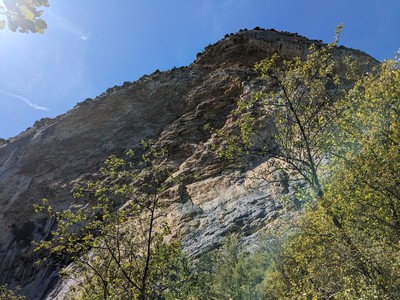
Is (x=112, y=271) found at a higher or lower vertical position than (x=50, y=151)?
lower

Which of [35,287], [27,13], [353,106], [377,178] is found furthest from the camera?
[35,287]

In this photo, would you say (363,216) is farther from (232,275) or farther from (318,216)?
(232,275)

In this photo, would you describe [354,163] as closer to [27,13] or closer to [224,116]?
[27,13]

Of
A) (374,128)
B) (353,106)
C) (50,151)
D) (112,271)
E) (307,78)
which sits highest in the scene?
(50,151)

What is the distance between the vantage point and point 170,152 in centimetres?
4459

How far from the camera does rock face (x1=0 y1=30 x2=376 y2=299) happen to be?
3388 centimetres

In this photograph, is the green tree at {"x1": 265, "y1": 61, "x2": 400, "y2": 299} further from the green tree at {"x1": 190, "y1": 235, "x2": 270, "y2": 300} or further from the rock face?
the rock face

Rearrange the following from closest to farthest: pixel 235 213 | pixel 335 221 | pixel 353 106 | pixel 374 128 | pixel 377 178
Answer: pixel 377 178 → pixel 335 221 → pixel 374 128 → pixel 353 106 → pixel 235 213

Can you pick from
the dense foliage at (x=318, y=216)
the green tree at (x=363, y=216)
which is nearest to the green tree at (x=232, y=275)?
the dense foliage at (x=318, y=216)

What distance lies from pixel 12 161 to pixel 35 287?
85.3 ft

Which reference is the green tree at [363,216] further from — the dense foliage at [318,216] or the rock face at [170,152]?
the rock face at [170,152]

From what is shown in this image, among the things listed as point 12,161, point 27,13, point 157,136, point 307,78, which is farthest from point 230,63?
point 27,13

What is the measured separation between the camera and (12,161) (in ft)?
184

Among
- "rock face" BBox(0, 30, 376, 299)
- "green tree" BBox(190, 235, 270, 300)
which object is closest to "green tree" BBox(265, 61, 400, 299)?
"green tree" BBox(190, 235, 270, 300)
